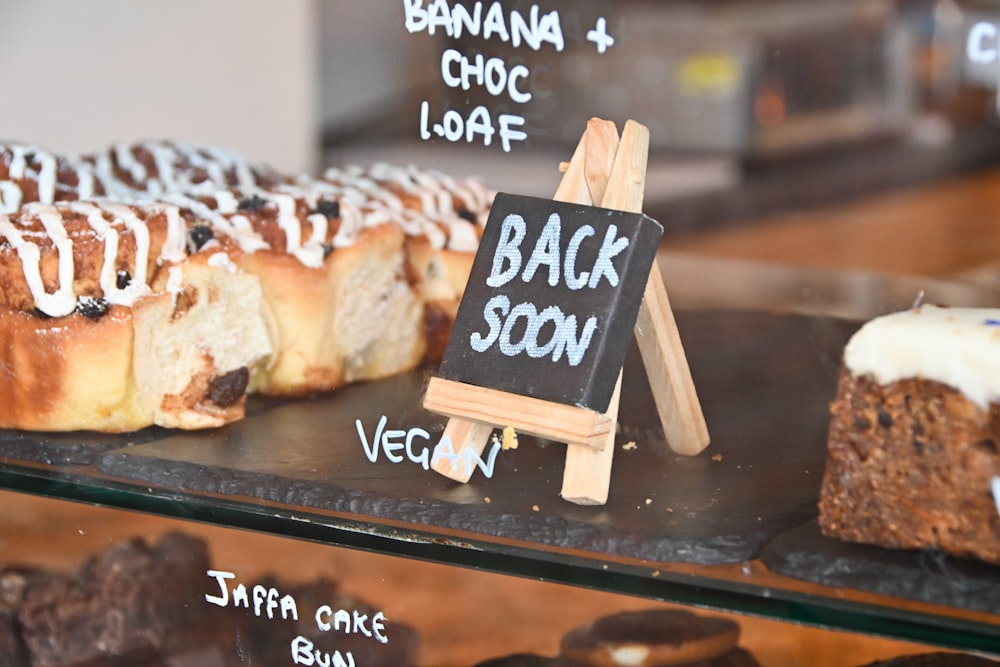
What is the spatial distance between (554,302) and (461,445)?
174 millimetres

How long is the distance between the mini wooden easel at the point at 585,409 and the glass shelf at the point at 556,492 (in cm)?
3

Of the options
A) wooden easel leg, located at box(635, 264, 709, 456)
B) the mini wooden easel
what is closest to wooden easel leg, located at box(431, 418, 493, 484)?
the mini wooden easel

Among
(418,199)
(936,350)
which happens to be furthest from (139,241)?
(936,350)

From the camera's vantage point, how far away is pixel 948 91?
400cm

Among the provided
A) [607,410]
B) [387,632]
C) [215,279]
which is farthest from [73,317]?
[607,410]

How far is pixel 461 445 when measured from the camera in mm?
1111

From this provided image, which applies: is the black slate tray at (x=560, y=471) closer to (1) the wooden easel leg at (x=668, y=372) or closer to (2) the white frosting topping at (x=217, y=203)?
(1) the wooden easel leg at (x=668, y=372)

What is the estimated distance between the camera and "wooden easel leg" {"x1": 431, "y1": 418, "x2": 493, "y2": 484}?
110cm

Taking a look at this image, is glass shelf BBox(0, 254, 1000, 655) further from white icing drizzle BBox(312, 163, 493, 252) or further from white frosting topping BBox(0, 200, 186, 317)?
white icing drizzle BBox(312, 163, 493, 252)

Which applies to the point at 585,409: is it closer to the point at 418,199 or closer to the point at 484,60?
the point at 484,60

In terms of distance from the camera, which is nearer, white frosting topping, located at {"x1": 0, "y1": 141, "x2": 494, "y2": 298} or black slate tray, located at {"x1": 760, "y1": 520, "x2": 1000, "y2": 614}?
black slate tray, located at {"x1": 760, "y1": 520, "x2": 1000, "y2": 614}

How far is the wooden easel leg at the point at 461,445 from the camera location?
3.61ft

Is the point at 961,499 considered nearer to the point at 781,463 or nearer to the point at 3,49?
the point at 781,463

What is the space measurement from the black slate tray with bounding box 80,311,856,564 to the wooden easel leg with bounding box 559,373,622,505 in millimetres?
18
